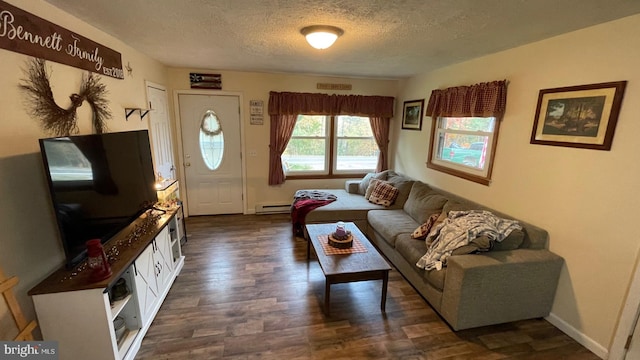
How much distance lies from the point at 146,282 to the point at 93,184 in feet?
2.78

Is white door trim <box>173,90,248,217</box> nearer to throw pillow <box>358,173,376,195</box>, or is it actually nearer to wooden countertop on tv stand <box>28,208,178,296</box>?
throw pillow <box>358,173,376,195</box>

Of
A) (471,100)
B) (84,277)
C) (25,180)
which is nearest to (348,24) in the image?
(471,100)

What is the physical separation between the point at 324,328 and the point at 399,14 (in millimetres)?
2424

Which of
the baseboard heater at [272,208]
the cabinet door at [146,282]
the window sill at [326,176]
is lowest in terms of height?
the baseboard heater at [272,208]

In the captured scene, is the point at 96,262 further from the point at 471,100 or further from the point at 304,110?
the point at 471,100

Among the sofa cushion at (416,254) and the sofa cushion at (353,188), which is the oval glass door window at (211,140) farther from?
the sofa cushion at (416,254)

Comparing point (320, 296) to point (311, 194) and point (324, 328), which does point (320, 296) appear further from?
point (311, 194)

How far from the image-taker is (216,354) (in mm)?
1919

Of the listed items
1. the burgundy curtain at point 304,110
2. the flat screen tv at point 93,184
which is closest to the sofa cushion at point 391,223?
the burgundy curtain at point 304,110

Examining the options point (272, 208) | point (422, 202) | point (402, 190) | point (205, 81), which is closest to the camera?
point (422, 202)

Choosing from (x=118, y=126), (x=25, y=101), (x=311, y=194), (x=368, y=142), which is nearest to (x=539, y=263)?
(x=311, y=194)

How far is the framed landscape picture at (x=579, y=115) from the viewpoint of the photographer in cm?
188

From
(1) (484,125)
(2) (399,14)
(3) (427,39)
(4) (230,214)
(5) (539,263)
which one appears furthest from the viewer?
(4) (230,214)

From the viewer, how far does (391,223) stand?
330 centimetres
